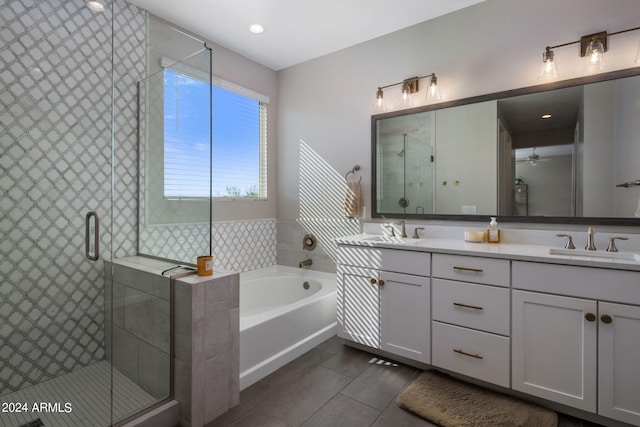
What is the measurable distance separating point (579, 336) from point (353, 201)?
6.18 ft

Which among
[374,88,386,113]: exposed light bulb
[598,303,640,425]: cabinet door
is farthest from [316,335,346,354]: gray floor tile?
[374,88,386,113]: exposed light bulb

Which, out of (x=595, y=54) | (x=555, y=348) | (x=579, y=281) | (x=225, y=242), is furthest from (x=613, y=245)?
(x=225, y=242)

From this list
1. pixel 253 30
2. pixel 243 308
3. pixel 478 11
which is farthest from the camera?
pixel 243 308

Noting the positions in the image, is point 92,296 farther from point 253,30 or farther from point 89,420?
point 253,30

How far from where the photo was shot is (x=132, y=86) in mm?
2287

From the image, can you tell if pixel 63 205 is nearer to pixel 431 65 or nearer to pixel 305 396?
pixel 305 396

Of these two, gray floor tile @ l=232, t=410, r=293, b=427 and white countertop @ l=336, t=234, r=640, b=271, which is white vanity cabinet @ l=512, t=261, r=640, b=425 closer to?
white countertop @ l=336, t=234, r=640, b=271

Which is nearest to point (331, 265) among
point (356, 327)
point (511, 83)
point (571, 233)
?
point (356, 327)

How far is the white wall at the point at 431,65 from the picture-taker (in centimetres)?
210

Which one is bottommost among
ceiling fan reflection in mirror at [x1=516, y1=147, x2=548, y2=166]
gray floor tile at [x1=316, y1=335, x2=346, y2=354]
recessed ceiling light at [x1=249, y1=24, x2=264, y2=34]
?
gray floor tile at [x1=316, y1=335, x2=346, y2=354]

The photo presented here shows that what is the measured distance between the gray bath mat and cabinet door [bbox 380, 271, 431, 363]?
0.22 metres

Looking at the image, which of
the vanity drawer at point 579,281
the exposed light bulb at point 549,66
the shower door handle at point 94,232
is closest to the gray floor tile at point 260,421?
the shower door handle at point 94,232

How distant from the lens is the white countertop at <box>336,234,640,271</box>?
1599mm

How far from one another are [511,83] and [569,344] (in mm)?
1780
